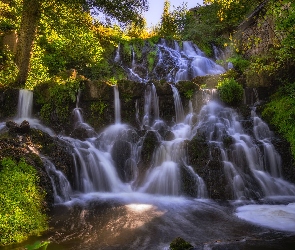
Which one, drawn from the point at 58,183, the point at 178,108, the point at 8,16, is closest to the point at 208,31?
→ the point at 178,108

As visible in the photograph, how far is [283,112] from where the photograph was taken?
11.5 meters

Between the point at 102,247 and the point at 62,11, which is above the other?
the point at 62,11

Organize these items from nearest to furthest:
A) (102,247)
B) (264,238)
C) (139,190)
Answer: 1. (102,247)
2. (264,238)
3. (139,190)

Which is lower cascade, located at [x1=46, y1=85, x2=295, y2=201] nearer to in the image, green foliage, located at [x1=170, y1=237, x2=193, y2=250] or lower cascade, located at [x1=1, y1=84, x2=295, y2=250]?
lower cascade, located at [x1=1, y1=84, x2=295, y2=250]

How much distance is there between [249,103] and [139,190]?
7655 mm

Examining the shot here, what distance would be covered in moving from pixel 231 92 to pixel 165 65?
899cm

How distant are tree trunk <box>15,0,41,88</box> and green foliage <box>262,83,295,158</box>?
10381mm

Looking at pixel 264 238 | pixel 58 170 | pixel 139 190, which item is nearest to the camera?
pixel 264 238

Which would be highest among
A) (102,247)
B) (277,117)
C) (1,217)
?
(277,117)

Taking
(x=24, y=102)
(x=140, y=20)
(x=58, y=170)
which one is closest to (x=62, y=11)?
(x=140, y=20)

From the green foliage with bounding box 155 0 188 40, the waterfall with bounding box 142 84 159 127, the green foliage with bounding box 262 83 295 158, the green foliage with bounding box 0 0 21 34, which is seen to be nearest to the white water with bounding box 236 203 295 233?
the green foliage with bounding box 262 83 295 158

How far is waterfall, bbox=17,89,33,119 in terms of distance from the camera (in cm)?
1313

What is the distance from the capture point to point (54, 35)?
16641mm

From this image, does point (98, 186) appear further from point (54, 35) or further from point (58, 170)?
point (54, 35)
